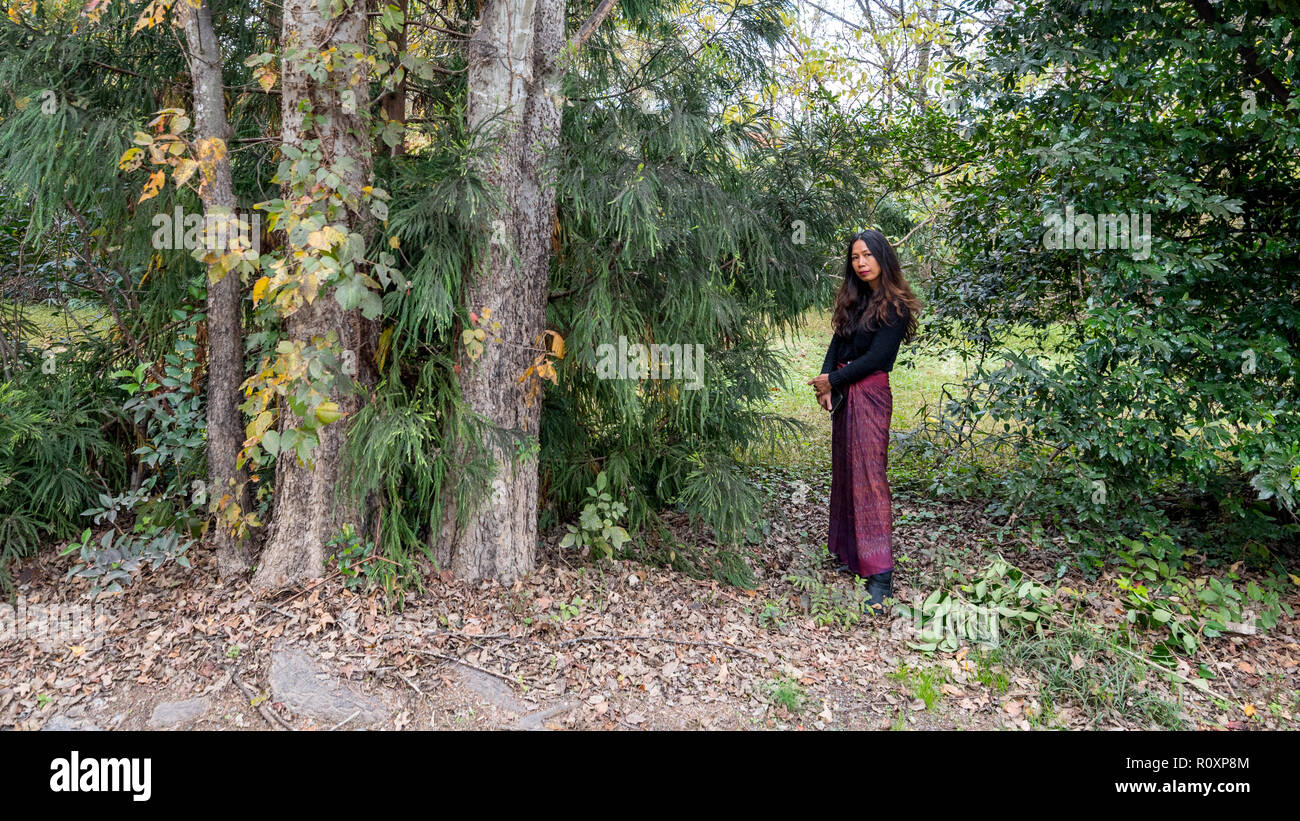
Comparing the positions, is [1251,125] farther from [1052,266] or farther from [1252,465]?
[1252,465]

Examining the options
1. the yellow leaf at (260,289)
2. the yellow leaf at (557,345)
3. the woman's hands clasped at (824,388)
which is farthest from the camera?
the woman's hands clasped at (824,388)

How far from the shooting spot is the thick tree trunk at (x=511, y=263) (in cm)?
341

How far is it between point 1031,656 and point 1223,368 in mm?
1703

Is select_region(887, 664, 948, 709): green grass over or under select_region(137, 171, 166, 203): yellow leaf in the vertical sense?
under

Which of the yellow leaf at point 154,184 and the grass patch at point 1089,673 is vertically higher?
the yellow leaf at point 154,184

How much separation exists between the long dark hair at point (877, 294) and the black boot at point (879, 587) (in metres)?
1.26

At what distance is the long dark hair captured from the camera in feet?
12.3

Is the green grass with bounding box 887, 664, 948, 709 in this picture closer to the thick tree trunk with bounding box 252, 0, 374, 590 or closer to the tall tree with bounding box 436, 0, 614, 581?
the tall tree with bounding box 436, 0, 614, 581

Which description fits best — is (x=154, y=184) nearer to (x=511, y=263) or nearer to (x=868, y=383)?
(x=511, y=263)

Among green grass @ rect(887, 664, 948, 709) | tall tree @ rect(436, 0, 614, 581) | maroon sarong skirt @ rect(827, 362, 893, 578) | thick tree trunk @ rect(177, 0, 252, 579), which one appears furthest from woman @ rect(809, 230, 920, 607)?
thick tree trunk @ rect(177, 0, 252, 579)

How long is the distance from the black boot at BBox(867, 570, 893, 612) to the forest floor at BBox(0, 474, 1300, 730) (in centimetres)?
11

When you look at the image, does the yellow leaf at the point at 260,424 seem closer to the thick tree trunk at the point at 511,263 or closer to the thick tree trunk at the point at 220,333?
the thick tree trunk at the point at 220,333

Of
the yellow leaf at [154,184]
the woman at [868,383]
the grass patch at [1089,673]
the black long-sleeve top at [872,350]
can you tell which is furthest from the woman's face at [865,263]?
the yellow leaf at [154,184]
